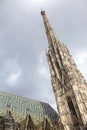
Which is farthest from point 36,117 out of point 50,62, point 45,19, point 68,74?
point 45,19

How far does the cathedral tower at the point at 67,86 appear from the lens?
36688 millimetres

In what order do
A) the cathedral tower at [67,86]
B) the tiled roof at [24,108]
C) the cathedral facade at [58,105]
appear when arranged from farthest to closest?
the cathedral tower at [67,86] → the tiled roof at [24,108] → the cathedral facade at [58,105]

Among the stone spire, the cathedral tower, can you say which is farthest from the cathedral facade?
the stone spire

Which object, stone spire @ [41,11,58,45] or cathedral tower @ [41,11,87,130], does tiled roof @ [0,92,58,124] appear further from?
stone spire @ [41,11,58,45]

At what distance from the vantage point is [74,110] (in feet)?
125

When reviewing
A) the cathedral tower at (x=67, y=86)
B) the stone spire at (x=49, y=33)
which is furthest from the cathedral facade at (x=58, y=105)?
the stone spire at (x=49, y=33)

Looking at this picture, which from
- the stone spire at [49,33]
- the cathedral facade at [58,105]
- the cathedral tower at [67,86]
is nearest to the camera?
the cathedral facade at [58,105]

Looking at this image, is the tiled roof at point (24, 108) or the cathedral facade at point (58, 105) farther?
the tiled roof at point (24, 108)

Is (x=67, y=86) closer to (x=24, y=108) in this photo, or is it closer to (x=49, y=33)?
(x=24, y=108)

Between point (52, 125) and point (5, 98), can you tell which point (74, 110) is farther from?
point (5, 98)

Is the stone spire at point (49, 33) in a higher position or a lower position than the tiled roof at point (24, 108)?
higher

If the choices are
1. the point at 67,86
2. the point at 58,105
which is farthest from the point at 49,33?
the point at 58,105

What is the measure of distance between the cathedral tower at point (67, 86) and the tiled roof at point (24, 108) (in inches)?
110

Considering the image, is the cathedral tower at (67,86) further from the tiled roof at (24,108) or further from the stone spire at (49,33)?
the tiled roof at (24,108)
